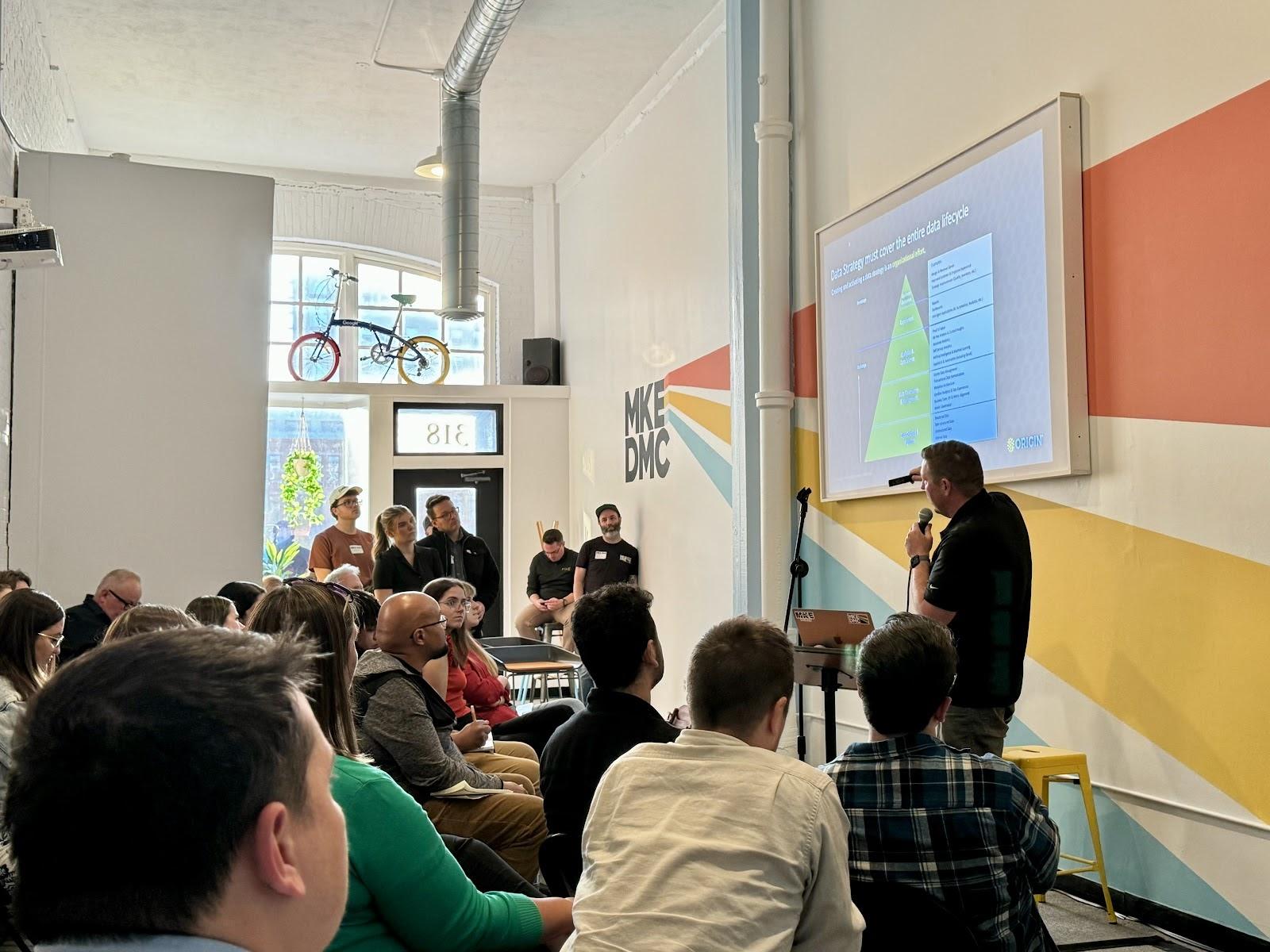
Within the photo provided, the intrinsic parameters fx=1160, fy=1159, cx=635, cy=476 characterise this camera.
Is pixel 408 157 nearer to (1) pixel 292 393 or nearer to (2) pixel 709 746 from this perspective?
(1) pixel 292 393

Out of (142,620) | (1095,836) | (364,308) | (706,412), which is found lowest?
(1095,836)

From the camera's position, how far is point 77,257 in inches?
260

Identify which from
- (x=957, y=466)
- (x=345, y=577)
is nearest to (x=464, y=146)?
(x=345, y=577)

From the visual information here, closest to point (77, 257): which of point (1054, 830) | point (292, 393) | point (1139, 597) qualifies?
point (292, 393)

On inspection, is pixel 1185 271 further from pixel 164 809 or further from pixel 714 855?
pixel 164 809

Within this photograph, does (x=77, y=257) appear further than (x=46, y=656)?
Yes

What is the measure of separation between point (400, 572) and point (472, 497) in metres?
4.11

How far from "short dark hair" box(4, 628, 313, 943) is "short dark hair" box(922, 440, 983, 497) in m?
3.20

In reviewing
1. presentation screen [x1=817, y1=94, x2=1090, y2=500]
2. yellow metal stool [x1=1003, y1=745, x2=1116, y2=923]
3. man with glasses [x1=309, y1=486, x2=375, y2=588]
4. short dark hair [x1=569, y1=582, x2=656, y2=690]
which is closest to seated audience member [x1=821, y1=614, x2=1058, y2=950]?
short dark hair [x1=569, y1=582, x2=656, y2=690]

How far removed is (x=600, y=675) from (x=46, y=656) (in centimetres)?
150

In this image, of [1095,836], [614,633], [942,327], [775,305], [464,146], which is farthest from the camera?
[464,146]

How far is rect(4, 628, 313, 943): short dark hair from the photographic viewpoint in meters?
0.60

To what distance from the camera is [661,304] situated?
330 inches

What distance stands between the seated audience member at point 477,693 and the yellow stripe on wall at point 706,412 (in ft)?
9.23
